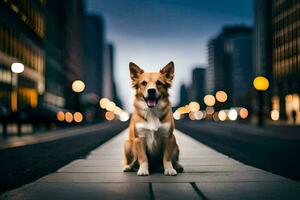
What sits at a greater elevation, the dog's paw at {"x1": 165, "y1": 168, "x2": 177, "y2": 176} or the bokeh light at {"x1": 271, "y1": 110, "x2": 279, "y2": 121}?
the bokeh light at {"x1": 271, "y1": 110, "x2": 279, "y2": 121}

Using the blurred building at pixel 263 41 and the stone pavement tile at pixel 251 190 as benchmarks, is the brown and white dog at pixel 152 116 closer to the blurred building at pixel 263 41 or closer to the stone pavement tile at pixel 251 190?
the stone pavement tile at pixel 251 190

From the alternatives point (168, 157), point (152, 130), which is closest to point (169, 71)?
point (152, 130)

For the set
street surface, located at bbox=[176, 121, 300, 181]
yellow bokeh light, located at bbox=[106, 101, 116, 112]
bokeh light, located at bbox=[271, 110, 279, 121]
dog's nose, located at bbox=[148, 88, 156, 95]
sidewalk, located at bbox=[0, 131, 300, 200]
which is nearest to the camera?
sidewalk, located at bbox=[0, 131, 300, 200]

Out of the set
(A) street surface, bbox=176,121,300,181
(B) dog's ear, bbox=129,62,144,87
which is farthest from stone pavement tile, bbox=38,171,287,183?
(B) dog's ear, bbox=129,62,144,87

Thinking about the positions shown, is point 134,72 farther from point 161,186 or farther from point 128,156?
point 161,186

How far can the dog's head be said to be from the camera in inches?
293

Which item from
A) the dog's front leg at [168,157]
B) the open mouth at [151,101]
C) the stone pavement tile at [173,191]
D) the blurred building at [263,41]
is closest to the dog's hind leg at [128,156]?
the dog's front leg at [168,157]

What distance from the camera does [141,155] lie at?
25.8ft

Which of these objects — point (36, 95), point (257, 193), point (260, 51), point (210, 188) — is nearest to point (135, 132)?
point (210, 188)

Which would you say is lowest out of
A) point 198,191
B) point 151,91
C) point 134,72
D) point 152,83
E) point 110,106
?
point 198,191

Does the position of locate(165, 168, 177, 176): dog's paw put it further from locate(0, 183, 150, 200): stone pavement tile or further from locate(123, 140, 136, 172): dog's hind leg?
locate(0, 183, 150, 200): stone pavement tile

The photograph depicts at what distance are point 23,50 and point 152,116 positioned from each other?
191 feet

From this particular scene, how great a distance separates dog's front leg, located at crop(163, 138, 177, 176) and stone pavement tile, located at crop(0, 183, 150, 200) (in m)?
0.89

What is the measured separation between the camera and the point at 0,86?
2066 inches
